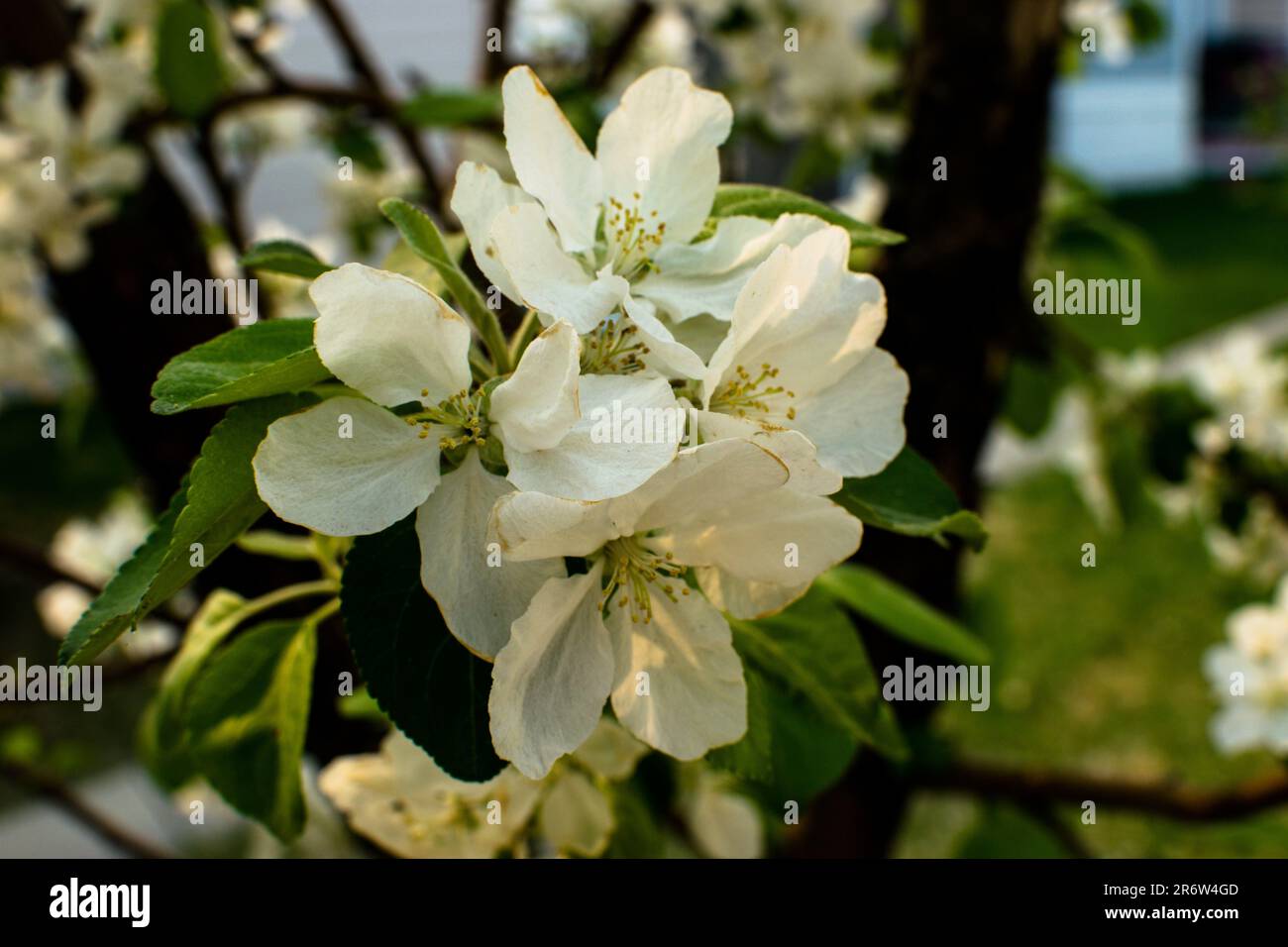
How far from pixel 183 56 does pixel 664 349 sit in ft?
3.68

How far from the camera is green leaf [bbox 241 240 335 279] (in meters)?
0.73

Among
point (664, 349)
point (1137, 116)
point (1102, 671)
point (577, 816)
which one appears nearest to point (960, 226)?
point (577, 816)

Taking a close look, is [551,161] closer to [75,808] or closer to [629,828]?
[629,828]

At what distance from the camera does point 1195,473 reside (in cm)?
208

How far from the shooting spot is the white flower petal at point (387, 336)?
603mm

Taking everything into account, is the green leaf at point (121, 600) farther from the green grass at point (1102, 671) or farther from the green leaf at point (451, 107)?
the green grass at point (1102, 671)

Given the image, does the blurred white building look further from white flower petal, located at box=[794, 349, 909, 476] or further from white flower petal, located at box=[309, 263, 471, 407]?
white flower petal, located at box=[309, 263, 471, 407]

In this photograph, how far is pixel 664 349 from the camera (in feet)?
2.04

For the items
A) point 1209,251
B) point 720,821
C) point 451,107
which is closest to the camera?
point 720,821

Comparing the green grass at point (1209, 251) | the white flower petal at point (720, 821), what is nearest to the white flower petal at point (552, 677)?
the white flower petal at point (720, 821)

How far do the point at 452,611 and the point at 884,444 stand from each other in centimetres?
25
